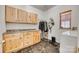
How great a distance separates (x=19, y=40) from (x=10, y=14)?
1.24 ft

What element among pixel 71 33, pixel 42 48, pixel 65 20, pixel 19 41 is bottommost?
pixel 42 48

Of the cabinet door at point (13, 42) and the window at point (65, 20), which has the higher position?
the window at point (65, 20)

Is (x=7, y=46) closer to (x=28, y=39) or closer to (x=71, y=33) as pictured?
(x=28, y=39)

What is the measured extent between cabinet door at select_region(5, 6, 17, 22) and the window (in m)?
0.67

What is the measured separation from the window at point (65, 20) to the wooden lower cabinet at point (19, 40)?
386 mm

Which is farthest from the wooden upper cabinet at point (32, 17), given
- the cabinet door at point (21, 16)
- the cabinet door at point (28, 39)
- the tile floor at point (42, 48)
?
the tile floor at point (42, 48)

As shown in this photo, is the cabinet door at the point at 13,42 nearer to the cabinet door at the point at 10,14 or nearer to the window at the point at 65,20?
the cabinet door at the point at 10,14

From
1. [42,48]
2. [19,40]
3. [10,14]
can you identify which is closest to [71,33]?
[42,48]

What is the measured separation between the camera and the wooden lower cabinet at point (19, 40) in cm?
147

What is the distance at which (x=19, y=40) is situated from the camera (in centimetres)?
153

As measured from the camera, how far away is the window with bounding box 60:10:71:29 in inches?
60.8
